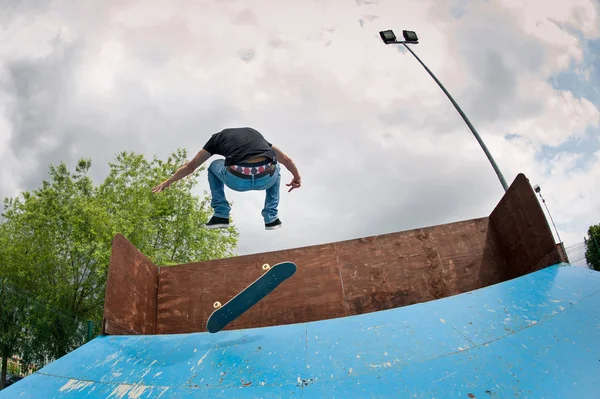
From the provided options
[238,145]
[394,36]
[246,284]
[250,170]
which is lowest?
[246,284]

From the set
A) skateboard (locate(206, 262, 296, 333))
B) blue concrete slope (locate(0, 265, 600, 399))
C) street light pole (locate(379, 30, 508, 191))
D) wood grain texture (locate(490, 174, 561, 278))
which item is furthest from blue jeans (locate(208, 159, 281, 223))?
street light pole (locate(379, 30, 508, 191))

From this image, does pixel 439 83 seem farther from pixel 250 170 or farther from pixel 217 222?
pixel 217 222

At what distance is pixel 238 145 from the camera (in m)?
3.24

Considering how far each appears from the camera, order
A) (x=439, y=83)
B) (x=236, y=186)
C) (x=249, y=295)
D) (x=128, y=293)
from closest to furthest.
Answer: (x=249, y=295) → (x=236, y=186) → (x=128, y=293) → (x=439, y=83)

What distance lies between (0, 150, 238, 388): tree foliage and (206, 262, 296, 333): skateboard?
13.9 meters

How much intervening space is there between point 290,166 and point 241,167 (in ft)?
2.55

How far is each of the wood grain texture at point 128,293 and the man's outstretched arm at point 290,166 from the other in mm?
2142

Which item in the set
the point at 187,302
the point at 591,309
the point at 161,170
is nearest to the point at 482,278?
the point at 591,309

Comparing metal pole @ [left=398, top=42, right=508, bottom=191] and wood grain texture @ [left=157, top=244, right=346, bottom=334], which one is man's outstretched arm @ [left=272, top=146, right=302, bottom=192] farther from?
metal pole @ [left=398, top=42, right=508, bottom=191]

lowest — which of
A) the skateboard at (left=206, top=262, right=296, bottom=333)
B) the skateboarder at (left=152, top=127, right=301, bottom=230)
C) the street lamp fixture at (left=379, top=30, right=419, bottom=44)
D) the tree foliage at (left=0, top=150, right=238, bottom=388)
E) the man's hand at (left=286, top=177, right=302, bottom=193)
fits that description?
the tree foliage at (left=0, top=150, right=238, bottom=388)

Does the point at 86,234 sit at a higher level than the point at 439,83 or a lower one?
lower

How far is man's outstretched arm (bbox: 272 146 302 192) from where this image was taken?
3.69 meters

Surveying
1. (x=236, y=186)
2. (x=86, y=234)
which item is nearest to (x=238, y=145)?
(x=236, y=186)

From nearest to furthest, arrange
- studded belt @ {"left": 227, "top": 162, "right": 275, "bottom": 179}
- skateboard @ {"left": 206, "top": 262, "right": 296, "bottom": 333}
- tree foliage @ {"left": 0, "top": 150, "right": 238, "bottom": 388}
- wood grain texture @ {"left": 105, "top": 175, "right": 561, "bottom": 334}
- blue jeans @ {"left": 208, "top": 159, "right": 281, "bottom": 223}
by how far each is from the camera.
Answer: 1. skateboard @ {"left": 206, "top": 262, "right": 296, "bottom": 333}
2. studded belt @ {"left": 227, "top": 162, "right": 275, "bottom": 179}
3. blue jeans @ {"left": 208, "top": 159, "right": 281, "bottom": 223}
4. wood grain texture @ {"left": 105, "top": 175, "right": 561, "bottom": 334}
5. tree foliage @ {"left": 0, "top": 150, "right": 238, "bottom": 388}
